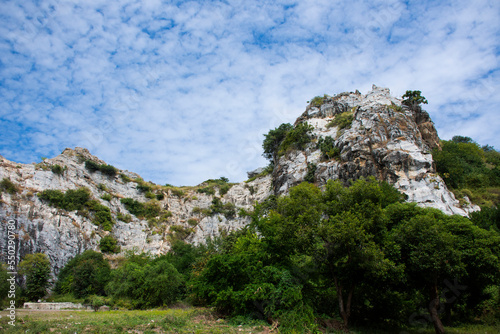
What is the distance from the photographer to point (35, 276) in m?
32.3

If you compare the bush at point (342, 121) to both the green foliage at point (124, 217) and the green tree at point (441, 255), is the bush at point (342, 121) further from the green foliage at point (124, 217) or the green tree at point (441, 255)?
the green foliage at point (124, 217)

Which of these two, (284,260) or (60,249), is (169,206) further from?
(284,260)

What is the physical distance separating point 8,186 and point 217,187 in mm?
31675

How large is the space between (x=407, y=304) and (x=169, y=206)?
43.7 m

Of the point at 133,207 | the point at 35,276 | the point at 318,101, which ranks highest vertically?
the point at 318,101

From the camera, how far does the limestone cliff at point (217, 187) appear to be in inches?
1247

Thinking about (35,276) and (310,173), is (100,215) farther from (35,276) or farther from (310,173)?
(310,173)

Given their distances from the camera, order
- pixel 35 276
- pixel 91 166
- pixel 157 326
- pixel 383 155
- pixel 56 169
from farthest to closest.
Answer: pixel 91 166, pixel 56 169, pixel 383 155, pixel 35 276, pixel 157 326

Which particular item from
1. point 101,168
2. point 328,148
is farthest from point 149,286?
point 101,168

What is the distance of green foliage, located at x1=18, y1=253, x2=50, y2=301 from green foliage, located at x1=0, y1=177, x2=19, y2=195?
10.4 m

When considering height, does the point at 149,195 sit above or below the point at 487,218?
above

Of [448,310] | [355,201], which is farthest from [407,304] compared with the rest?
[355,201]

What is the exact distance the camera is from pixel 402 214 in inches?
616

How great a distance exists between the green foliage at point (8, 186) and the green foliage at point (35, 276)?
10.4 meters
